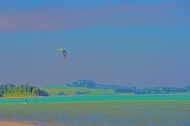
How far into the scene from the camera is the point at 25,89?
129 m

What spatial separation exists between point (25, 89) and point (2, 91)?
5904 millimetres

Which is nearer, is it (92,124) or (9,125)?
(9,125)

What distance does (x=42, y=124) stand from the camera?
44.5 meters

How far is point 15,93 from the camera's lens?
431 ft

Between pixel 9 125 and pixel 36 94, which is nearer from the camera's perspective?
pixel 9 125

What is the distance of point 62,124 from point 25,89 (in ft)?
279

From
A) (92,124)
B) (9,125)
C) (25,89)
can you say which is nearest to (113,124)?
(92,124)

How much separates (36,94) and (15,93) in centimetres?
599

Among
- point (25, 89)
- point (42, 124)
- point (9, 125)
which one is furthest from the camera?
point (25, 89)

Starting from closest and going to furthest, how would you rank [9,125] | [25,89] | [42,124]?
[9,125]
[42,124]
[25,89]

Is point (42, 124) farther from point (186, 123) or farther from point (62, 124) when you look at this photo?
point (186, 123)

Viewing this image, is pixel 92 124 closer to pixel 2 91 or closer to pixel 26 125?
pixel 26 125

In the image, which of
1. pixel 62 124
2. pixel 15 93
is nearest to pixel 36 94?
pixel 15 93

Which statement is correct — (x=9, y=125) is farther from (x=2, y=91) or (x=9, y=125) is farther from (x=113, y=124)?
(x=2, y=91)
